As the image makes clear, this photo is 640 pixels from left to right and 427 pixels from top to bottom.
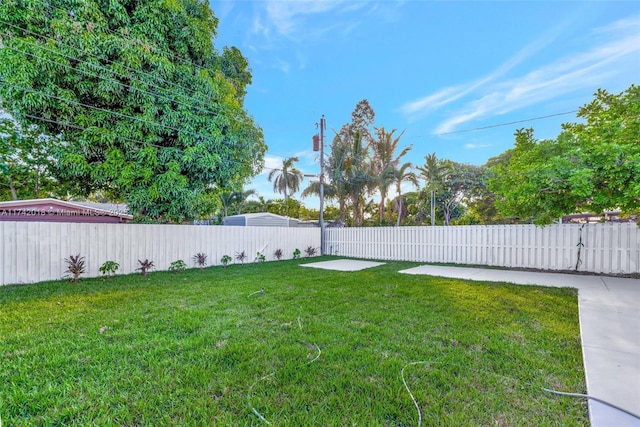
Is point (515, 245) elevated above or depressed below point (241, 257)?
above

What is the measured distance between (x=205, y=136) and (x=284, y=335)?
6.91 meters

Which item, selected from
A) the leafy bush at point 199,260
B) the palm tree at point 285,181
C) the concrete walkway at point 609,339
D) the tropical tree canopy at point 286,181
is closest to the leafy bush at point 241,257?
the leafy bush at point 199,260

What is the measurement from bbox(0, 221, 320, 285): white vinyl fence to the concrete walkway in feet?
22.5

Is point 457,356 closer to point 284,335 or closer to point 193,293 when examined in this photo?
point 284,335

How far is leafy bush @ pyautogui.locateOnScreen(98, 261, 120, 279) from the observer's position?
6398 mm

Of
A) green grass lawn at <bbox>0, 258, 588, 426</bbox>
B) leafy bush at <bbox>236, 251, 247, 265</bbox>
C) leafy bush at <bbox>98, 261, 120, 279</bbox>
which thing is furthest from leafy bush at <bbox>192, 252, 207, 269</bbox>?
green grass lawn at <bbox>0, 258, 588, 426</bbox>

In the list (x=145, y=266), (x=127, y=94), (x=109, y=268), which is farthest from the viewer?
(x=127, y=94)

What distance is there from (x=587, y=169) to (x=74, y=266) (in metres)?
9.47

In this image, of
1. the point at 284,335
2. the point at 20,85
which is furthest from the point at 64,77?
the point at 284,335

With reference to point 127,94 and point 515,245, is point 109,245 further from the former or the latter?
point 515,245

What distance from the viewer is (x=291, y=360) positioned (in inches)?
94.4

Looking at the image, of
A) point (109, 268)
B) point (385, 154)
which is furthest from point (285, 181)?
point (109, 268)

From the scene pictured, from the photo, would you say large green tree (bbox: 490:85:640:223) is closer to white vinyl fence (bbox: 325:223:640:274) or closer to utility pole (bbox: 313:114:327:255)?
white vinyl fence (bbox: 325:223:640:274)

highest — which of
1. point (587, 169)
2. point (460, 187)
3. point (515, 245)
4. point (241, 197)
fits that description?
point (460, 187)
